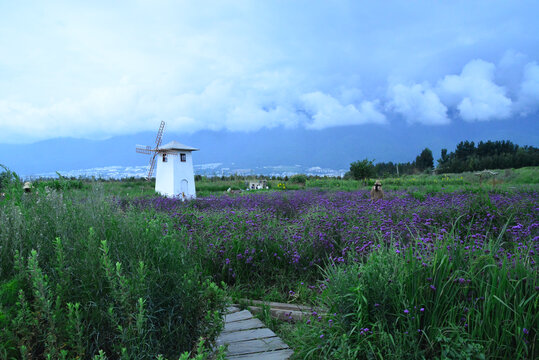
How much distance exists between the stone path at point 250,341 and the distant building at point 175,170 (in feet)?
55.9

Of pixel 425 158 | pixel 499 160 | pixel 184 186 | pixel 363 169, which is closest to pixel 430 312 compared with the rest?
pixel 184 186

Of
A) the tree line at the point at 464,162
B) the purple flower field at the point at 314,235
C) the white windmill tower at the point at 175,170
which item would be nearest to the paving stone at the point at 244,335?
the purple flower field at the point at 314,235

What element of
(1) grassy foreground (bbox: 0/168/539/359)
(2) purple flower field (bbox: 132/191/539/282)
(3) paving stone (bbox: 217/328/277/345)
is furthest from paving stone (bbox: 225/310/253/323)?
(2) purple flower field (bbox: 132/191/539/282)

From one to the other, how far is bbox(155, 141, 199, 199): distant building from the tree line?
1233cm

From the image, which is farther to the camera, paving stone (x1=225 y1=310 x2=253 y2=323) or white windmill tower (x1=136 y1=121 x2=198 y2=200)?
white windmill tower (x1=136 y1=121 x2=198 y2=200)

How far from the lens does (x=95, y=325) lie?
8.55ft

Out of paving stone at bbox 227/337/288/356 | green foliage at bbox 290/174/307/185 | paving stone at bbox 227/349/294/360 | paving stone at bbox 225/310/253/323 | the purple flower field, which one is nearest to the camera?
paving stone at bbox 227/349/294/360

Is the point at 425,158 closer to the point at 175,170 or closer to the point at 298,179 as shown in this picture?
the point at 298,179

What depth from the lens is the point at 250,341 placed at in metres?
3.24

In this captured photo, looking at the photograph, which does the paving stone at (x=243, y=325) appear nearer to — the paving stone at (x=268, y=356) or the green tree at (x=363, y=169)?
the paving stone at (x=268, y=356)

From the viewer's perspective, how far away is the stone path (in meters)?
3.01

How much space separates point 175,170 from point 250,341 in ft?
59.6

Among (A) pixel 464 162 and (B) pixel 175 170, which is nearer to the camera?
(B) pixel 175 170

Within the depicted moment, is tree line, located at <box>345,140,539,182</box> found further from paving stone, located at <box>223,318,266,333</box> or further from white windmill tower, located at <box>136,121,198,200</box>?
paving stone, located at <box>223,318,266,333</box>
